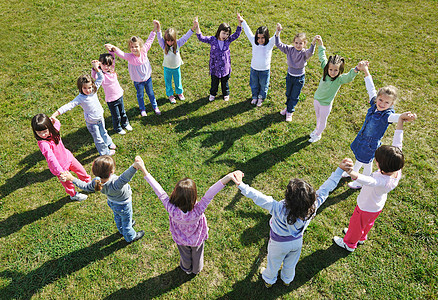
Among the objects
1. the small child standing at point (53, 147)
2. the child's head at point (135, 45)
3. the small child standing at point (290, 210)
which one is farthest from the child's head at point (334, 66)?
the small child standing at point (53, 147)

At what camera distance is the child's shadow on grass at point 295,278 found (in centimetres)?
477

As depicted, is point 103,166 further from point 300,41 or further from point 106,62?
point 300,41

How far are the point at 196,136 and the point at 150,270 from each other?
3334 millimetres

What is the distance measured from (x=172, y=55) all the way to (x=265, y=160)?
135 inches

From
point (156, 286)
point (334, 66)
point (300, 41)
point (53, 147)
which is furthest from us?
point (300, 41)

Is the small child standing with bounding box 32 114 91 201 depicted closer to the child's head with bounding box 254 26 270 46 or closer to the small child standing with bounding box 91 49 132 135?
the small child standing with bounding box 91 49 132 135

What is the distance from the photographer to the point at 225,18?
10914mm

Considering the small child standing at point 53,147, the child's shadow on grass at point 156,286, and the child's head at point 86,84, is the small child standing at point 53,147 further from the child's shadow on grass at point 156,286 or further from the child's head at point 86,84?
the child's shadow on grass at point 156,286

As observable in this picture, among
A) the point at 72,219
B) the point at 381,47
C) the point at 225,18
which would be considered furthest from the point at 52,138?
the point at 381,47

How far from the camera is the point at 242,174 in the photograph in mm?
4035

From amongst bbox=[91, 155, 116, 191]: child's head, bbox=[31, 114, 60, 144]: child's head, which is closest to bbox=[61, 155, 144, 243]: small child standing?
bbox=[91, 155, 116, 191]: child's head

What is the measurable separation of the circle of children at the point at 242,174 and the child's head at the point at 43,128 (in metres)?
0.01

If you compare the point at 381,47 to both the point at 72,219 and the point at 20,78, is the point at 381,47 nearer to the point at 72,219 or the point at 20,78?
the point at 72,219

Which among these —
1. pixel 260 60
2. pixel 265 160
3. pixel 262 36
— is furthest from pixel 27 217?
pixel 262 36
